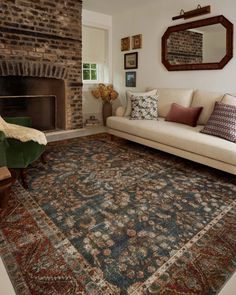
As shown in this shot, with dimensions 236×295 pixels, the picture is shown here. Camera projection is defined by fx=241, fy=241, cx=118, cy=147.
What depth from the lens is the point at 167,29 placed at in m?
4.02

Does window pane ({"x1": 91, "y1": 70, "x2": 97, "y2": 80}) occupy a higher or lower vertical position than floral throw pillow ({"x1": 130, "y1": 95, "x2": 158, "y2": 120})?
higher

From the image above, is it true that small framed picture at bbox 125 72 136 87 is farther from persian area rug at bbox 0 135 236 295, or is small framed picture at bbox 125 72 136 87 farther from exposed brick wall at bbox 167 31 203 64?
persian area rug at bbox 0 135 236 295

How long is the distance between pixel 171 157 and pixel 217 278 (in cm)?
212

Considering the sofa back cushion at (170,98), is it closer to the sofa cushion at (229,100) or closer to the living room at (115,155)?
the living room at (115,155)

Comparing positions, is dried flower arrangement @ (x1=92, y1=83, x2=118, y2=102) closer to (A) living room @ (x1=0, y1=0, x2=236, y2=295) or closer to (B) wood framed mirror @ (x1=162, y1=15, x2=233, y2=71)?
(A) living room @ (x1=0, y1=0, x2=236, y2=295)

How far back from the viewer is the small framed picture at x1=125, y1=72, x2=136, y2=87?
4863 millimetres

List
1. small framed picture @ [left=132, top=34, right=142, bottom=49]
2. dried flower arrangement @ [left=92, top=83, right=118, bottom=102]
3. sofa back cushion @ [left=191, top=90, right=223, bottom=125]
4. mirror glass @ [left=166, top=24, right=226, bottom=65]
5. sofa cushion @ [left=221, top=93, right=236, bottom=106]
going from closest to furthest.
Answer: sofa cushion @ [left=221, top=93, right=236, bottom=106] < sofa back cushion @ [left=191, top=90, right=223, bottom=125] < mirror glass @ [left=166, top=24, right=226, bottom=65] < small framed picture @ [left=132, top=34, right=142, bottom=49] < dried flower arrangement @ [left=92, top=83, right=118, bottom=102]

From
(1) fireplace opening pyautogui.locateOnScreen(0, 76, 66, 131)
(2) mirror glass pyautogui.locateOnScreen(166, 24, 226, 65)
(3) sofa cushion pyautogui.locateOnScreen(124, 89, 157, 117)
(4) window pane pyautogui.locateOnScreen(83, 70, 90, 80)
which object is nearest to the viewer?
(2) mirror glass pyautogui.locateOnScreen(166, 24, 226, 65)

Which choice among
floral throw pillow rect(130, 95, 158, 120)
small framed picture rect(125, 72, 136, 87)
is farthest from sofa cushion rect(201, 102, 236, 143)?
small framed picture rect(125, 72, 136, 87)

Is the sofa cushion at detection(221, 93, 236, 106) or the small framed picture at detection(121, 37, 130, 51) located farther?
the small framed picture at detection(121, 37, 130, 51)

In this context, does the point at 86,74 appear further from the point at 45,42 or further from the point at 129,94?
the point at 129,94

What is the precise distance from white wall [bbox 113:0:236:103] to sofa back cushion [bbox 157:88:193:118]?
23 cm

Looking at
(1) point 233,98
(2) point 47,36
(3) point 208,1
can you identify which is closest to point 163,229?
(1) point 233,98

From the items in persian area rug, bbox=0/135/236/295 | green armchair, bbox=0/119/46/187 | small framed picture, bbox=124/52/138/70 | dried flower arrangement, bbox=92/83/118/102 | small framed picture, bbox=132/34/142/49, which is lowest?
persian area rug, bbox=0/135/236/295
